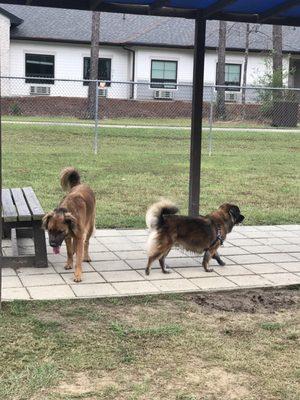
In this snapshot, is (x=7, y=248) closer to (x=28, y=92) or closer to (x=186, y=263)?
(x=186, y=263)

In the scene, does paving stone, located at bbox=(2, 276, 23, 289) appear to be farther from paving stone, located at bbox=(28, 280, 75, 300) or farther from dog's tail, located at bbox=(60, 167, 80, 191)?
dog's tail, located at bbox=(60, 167, 80, 191)

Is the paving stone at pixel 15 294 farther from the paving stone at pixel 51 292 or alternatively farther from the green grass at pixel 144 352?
the green grass at pixel 144 352

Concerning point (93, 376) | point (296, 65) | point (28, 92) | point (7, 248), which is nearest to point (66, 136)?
point (28, 92)

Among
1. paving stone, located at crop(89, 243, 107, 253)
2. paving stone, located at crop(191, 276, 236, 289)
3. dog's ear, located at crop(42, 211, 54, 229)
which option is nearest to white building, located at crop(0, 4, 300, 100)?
paving stone, located at crop(89, 243, 107, 253)

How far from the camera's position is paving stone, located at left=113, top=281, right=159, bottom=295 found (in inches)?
210

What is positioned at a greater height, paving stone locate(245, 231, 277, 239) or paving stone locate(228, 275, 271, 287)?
paving stone locate(245, 231, 277, 239)

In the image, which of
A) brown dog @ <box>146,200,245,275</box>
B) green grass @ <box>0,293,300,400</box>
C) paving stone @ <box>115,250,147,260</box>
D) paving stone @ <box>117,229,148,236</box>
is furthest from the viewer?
paving stone @ <box>117,229,148,236</box>

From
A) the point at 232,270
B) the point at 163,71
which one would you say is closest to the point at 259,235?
the point at 232,270

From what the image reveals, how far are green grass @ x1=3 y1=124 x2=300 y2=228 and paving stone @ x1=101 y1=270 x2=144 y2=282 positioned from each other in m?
2.16

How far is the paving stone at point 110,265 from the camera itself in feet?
19.8

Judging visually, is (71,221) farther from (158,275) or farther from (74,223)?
(158,275)

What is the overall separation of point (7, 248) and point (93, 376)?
337 centimetres

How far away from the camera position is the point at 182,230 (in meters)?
5.87

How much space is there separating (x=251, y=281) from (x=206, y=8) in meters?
3.03
